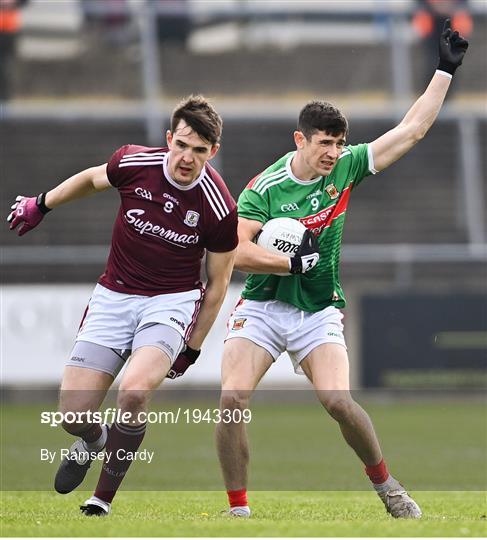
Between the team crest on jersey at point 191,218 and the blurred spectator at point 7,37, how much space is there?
17.3 metres

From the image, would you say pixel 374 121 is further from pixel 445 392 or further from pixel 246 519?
pixel 246 519

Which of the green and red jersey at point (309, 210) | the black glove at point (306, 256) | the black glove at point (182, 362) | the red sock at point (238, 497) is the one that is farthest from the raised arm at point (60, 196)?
the red sock at point (238, 497)

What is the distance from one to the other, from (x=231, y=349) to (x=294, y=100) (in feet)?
59.2

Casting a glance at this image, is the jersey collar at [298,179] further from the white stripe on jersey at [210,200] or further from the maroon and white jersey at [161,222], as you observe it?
the white stripe on jersey at [210,200]

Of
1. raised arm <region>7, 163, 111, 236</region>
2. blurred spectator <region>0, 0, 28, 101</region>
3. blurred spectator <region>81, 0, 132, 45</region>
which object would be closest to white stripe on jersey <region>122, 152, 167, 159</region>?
raised arm <region>7, 163, 111, 236</region>

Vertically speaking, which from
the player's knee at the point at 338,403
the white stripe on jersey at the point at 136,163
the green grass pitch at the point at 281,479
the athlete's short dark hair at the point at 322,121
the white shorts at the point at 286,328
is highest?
the athlete's short dark hair at the point at 322,121

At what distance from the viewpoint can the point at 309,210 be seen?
7457 mm

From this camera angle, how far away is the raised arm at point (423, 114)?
7590 mm

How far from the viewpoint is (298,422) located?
16156 mm

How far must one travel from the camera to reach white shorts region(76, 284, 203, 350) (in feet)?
23.4

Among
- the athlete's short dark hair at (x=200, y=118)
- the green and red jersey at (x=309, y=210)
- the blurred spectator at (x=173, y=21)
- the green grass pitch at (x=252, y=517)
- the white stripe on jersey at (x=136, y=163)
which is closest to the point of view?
the green grass pitch at (x=252, y=517)

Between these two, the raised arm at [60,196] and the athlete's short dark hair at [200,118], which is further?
the raised arm at [60,196]

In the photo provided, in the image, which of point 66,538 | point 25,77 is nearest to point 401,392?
point 25,77

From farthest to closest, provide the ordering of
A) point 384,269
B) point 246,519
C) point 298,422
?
point 384,269 < point 298,422 < point 246,519
